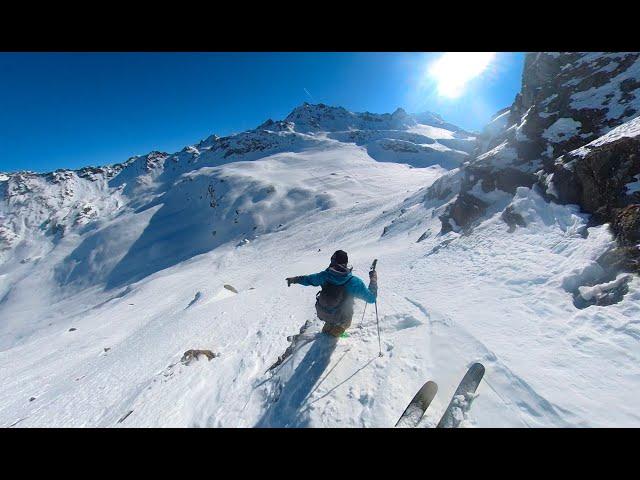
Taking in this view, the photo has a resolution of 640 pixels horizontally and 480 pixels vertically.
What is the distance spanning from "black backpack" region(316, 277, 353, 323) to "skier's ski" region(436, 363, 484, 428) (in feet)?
9.05

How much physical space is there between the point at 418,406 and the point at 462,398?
711 millimetres

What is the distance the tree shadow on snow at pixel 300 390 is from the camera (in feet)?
18.2

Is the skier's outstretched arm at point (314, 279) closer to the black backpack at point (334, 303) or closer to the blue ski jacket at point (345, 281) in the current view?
the blue ski jacket at point (345, 281)

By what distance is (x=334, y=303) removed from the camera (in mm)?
7016

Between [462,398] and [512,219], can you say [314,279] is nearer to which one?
[462,398]

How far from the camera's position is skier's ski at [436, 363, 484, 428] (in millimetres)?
4648

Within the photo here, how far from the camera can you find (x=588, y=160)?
12.4 meters

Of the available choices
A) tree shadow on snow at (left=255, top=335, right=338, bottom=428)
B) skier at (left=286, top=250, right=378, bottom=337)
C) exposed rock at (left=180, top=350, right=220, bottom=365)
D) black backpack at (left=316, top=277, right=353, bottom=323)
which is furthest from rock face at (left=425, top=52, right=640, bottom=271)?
exposed rock at (left=180, top=350, right=220, bottom=365)

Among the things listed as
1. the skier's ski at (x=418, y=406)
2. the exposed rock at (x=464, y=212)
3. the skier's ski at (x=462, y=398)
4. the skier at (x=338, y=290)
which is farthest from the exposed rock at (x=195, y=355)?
the exposed rock at (x=464, y=212)

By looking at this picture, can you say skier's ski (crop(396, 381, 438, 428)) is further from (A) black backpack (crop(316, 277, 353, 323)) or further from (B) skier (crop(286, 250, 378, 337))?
(A) black backpack (crop(316, 277, 353, 323))

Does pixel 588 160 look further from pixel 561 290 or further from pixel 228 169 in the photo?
pixel 228 169

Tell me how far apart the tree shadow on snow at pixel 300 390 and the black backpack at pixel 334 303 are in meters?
0.76
